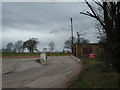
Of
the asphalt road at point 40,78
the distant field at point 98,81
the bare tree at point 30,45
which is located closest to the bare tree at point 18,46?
the bare tree at point 30,45

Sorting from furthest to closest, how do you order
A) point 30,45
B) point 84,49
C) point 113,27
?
point 30,45 → point 84,49 → point 113,27

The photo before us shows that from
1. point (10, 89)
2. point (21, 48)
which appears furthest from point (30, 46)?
point (10, 89)

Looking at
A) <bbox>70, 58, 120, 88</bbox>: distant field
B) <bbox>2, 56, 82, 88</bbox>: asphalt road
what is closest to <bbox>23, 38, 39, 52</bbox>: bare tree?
<bbox>2, 56, 82, 88</bbox>: asphalt road

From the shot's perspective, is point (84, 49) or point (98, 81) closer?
point (98, 81)

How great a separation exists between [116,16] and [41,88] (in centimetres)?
581

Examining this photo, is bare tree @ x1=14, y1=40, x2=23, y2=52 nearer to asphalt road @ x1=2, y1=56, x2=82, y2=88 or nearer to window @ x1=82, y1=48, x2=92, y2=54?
window @ x1=82, y1=48, x2=92, y2=54

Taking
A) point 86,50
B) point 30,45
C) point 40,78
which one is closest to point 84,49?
point 86,50

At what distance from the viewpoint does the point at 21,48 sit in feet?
298

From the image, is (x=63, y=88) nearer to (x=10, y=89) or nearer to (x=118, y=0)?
(x=10, y=89)

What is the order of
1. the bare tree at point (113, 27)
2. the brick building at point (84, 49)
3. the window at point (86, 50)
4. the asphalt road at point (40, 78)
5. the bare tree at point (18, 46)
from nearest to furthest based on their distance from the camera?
the bare tree at point (113, 27) < the asphalt road at point (40, 78) < the brick building at point (84, 49) < the window at point (86, 50) < the bare tree at point (18, 46)

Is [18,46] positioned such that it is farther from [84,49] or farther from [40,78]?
[40,78]

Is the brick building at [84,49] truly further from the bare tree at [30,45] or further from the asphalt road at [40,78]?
the bare tree at [30,45]

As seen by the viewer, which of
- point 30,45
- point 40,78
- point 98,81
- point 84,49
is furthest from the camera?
point 30,45

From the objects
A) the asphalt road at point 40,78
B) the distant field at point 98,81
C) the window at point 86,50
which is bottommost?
the asphalt road at point 40,78
